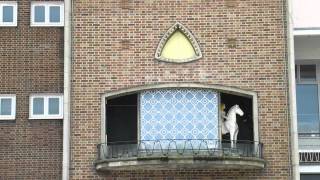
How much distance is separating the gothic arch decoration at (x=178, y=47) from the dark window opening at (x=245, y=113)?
5.38 ft

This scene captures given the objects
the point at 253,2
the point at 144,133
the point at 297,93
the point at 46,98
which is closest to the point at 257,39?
the point at 253,2

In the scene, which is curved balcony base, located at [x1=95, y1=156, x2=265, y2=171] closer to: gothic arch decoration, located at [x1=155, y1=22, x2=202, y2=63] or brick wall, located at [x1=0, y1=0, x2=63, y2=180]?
brick wall, located at [x1=0, y1=0, x2=63, y2=180]

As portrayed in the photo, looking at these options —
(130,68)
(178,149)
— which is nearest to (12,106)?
(130,68)

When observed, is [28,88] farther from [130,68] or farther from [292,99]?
[292,99]

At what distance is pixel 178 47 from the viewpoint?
22.2m

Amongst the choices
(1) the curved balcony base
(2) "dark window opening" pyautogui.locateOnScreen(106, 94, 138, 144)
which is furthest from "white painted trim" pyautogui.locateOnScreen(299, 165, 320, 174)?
(2) "dark window opening" pyautogui.locateOnScreen(106, 94, 138, 144)

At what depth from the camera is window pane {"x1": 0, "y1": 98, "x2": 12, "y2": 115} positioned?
21.8m

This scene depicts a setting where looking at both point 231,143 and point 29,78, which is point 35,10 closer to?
point 29,78

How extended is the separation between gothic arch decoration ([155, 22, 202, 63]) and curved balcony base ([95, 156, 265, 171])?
10.5 feet

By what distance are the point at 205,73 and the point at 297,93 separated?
149 inches

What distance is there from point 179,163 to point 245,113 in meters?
3.32

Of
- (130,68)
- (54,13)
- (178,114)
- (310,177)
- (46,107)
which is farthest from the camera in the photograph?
(54,13)

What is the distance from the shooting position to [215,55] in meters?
22.0

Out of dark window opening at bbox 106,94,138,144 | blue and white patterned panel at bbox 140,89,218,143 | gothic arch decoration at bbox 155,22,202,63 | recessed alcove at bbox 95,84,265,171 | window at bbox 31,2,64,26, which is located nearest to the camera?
recessed alcove at bbox 95,84,265,171
